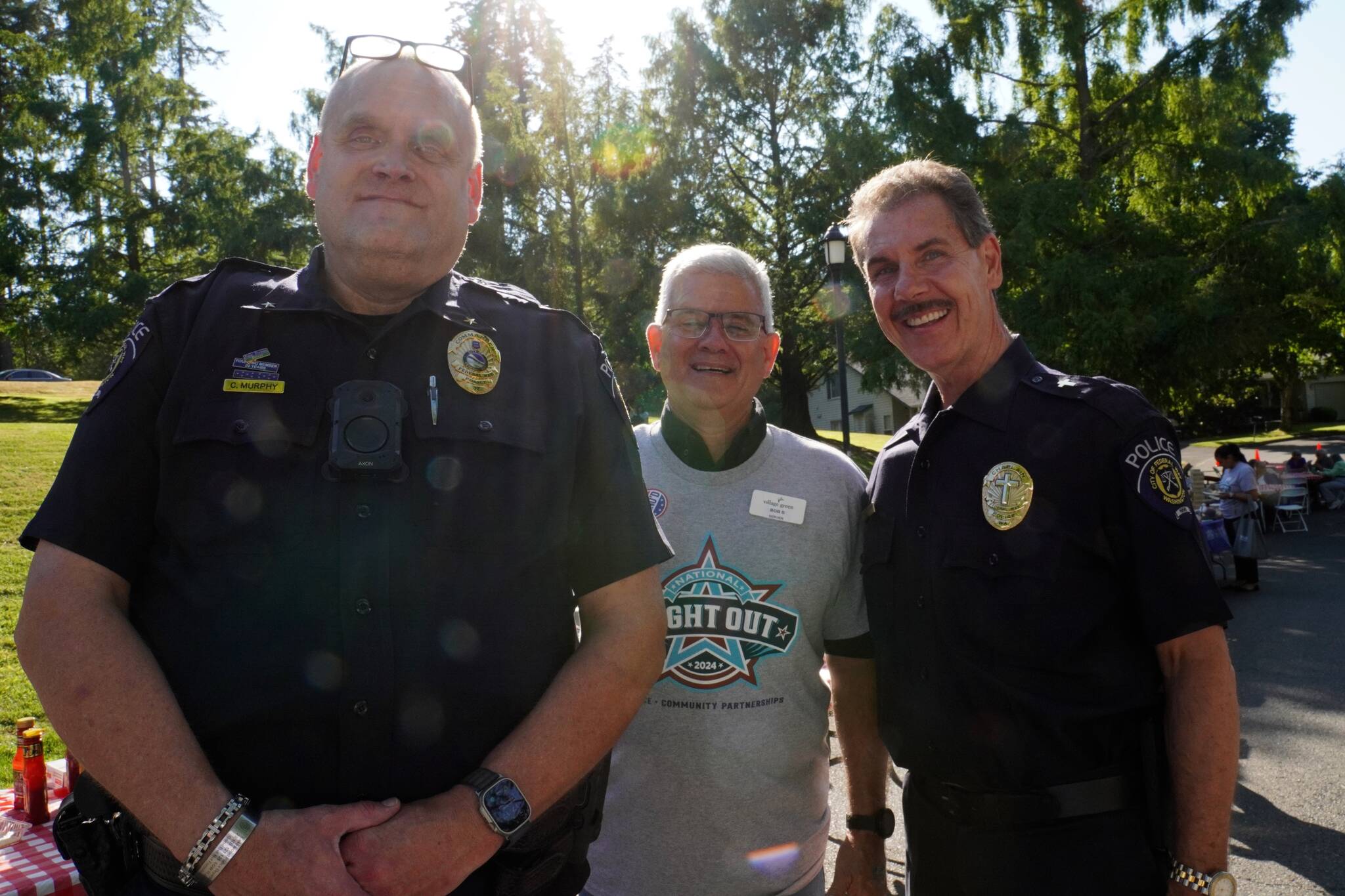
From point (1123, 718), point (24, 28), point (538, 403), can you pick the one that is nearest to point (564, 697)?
point (538, 403)

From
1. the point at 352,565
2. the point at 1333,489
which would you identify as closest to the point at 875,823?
the point at 352,565

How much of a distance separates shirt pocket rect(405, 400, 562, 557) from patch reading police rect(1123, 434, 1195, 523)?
1.31 metres

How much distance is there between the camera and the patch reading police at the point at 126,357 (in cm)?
160

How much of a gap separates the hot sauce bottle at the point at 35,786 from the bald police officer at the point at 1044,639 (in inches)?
121

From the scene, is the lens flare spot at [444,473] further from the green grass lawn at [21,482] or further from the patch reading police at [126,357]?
the green grass lawn at [21,482]

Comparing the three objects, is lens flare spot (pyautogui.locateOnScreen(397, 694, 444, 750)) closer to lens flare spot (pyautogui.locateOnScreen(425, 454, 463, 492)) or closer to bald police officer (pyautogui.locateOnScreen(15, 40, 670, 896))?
bald police officer (pyautogui.locateOnScreen(15, 40, 670, 896))

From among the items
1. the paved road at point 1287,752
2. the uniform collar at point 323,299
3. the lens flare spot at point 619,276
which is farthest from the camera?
the lens flare spot at point 619,276

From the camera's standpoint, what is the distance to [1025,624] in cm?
210

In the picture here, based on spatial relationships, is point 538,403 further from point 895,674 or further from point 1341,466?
point 1341,466

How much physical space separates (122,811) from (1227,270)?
19.7 m

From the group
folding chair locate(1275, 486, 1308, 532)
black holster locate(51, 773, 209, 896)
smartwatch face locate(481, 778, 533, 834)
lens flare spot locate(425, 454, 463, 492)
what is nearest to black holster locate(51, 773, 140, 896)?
black holster locate(51, 773, 209, 896)

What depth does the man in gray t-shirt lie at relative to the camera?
238 cm

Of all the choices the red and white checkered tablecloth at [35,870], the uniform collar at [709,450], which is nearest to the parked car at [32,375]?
the red and white checkered tablecloth at [35,870]

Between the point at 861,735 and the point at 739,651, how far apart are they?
0.48 m
